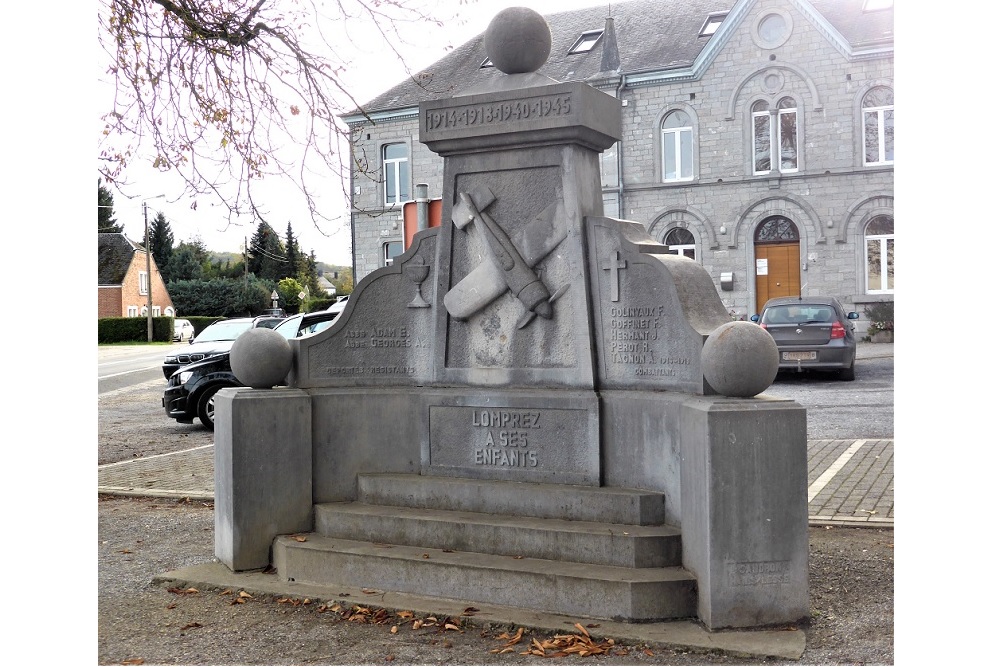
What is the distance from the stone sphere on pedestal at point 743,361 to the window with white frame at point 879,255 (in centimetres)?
2498

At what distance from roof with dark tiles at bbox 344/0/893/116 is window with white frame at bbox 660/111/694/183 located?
5.64 ft

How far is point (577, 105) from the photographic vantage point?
18.0ft

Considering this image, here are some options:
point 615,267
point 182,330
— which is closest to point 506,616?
point 615,267

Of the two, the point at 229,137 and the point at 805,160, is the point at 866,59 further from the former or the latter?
the point at 229,137

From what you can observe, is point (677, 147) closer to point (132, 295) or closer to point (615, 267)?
point (615, 267)

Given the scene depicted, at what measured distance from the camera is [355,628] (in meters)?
4.91

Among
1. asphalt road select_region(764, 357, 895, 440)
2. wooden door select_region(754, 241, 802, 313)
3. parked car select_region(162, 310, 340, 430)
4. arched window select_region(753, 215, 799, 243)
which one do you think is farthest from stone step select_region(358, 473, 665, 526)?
arched window select_region(753, 215, 799, 243)

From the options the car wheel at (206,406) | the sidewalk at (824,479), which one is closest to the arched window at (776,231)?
the sidewalk at (824,479)

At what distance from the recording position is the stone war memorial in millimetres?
4676

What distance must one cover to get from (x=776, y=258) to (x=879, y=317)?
3.97m

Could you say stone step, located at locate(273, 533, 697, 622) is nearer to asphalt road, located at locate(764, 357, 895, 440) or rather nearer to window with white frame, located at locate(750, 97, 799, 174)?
asphalt road, located at locate(764, 357, 895, 440)

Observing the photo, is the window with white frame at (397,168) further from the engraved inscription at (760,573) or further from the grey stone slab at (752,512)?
the engraved inscription at (760,573)

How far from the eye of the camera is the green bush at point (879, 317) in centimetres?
2609

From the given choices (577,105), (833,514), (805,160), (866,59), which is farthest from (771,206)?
(577,105)
